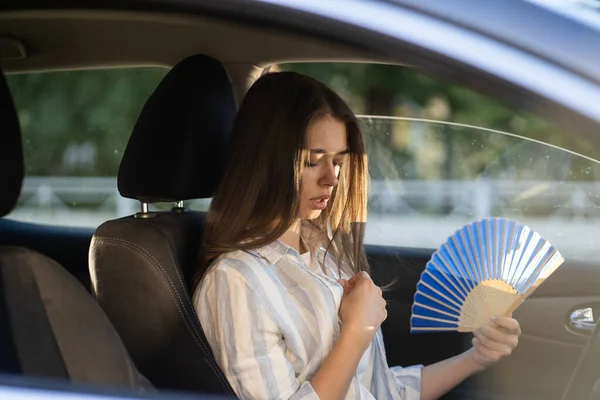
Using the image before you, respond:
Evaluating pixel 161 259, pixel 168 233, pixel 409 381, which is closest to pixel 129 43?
pixel 168 233

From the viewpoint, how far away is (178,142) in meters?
1.99

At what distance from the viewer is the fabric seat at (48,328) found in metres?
1.46

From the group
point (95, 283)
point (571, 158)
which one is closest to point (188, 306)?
point (95, 283)

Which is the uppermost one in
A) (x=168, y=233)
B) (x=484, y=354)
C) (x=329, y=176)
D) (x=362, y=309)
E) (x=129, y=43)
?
(x=129, y=43)

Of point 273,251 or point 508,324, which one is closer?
point 508,324

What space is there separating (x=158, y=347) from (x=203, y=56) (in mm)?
720

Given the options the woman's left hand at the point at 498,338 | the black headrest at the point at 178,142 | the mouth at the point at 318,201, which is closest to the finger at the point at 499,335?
the woman's left hand at the point at 498,338

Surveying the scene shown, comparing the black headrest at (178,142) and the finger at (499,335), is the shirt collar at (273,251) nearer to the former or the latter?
the black headrest at (178,142)

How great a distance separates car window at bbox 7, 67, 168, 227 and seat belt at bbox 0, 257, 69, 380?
27 cm

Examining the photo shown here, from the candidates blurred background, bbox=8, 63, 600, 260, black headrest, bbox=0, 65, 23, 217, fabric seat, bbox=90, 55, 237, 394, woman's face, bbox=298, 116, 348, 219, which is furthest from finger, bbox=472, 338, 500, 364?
black headrest, bbox=0, 65, 23, 217

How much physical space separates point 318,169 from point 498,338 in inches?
20.2

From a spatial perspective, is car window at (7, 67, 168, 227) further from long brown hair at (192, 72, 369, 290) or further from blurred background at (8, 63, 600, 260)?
long brown hair at (192, 72, 369, 290)

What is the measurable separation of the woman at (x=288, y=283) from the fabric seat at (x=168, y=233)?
0.19 feet

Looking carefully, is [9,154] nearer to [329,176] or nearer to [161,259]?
[161,259]
